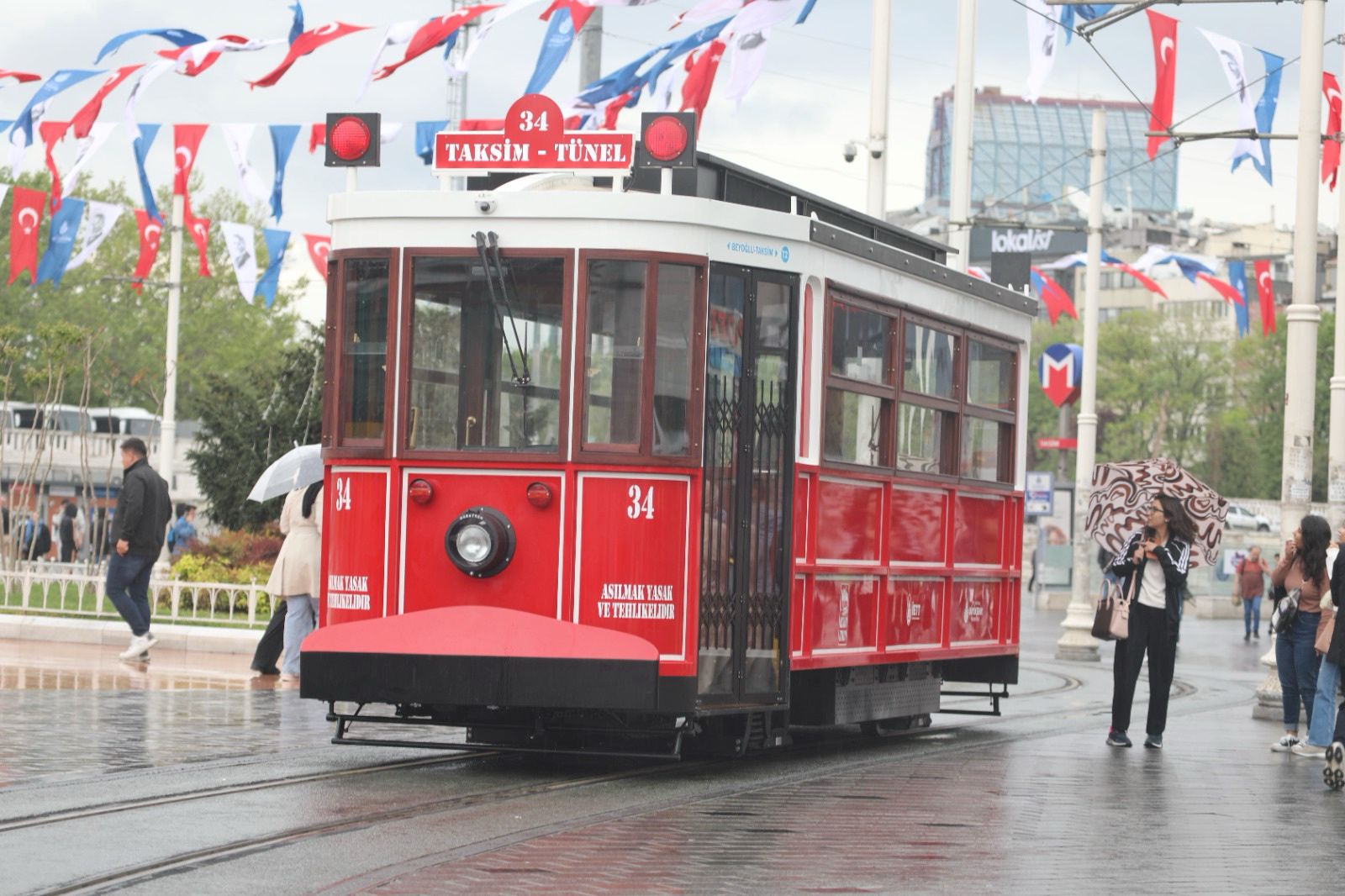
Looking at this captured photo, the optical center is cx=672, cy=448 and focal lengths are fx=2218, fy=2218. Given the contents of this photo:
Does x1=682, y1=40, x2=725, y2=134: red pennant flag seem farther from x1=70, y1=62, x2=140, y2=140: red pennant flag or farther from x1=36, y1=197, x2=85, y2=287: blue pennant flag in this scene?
x1=36, y1=197, x2=85, y2=287: blue pennant flag

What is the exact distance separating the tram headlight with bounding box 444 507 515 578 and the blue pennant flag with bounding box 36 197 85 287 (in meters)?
22.9

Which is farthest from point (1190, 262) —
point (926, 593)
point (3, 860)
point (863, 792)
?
point (3, 860)

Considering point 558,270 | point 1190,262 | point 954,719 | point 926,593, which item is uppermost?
point 1190,262

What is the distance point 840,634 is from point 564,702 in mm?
2378

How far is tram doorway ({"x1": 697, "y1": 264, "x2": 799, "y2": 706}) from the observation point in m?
11.4

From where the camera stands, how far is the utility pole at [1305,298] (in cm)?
1864

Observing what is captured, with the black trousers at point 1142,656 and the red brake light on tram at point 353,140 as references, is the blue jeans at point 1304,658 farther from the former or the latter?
the red brake light on tram at point 353,140

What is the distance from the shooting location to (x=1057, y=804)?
10.8 meters

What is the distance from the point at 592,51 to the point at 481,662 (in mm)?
11527

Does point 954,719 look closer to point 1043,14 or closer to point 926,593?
point 926,593

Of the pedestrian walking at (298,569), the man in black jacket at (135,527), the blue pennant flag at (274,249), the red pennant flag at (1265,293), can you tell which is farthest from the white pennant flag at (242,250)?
the pedestrian walking at (298,569)

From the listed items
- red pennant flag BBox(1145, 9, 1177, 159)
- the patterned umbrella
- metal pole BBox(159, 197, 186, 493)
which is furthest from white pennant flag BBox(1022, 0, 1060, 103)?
metal pole BBox(159, 197, 186, 493)

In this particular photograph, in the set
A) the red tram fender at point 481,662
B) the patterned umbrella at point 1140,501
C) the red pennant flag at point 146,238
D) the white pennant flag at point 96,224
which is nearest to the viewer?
the red tram fender at point 481,662

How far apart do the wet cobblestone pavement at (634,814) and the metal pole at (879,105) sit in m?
8.97
